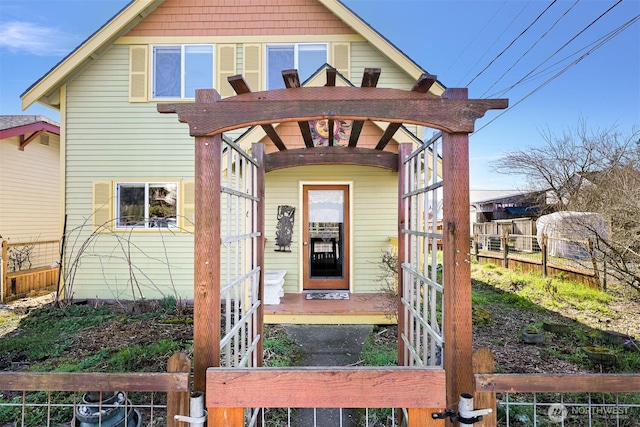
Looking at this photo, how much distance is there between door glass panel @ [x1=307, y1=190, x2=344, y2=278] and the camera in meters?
6.83

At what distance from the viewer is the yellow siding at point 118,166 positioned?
689 centimetres

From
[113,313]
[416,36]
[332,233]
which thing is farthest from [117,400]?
[416,36]

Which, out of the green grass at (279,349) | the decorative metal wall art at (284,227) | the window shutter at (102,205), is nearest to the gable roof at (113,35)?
the window shutter at (102,205)

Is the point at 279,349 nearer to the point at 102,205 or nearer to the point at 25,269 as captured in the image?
the point at 102,205

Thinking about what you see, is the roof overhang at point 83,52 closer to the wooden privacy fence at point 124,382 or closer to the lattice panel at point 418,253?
the lattice panel at point 418,253

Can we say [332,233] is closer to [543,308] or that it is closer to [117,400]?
[543,308]

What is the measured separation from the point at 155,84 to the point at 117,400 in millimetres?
6389

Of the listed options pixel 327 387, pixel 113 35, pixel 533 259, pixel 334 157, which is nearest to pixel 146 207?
pixel 113 35

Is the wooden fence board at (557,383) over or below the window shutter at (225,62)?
below

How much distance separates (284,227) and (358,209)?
4.98 feet

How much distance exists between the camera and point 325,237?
22.5ft

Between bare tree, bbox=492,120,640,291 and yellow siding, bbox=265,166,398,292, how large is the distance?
3376 millimetres

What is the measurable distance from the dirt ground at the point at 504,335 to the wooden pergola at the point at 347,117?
2682 mm

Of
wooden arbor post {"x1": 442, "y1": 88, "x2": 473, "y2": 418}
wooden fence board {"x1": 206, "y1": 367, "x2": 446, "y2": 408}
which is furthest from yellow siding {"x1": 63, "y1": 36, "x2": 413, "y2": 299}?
wooden fence board {"x1": 206, "y1": 367, "x2": 446, "y2": 408}
